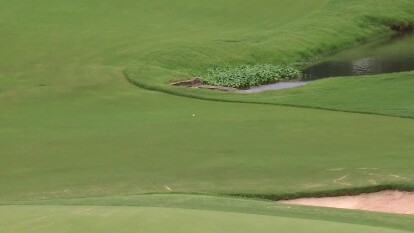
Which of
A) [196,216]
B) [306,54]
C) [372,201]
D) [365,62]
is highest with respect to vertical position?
[196,216]

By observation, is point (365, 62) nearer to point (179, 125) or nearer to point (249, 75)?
point (249, 75)

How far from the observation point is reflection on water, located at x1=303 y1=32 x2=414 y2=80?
101 feet

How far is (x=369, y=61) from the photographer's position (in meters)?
32.9

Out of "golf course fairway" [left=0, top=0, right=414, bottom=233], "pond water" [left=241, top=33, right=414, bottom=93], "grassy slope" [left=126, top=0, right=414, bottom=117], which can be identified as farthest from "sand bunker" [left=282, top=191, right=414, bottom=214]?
"pond water" [left=241, top=33, right=414, bottom=93]

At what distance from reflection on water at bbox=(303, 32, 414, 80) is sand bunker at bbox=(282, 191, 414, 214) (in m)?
17.5

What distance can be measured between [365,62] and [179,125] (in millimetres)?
15643

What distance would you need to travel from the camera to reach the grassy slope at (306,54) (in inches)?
880

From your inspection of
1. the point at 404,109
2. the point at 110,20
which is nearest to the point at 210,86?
the point at 404,109

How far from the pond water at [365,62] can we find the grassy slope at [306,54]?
44.7 inches

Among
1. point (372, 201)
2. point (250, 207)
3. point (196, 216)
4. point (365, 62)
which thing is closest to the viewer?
point (196, 216)

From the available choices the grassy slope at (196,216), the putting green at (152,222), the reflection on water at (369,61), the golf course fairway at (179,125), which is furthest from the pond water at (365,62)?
the putting green at (152,222)

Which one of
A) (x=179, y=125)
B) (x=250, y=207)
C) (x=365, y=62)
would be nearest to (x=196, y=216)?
(x=250, y=207)

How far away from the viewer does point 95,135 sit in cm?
1803

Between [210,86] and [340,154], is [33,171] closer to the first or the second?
[340,154]
